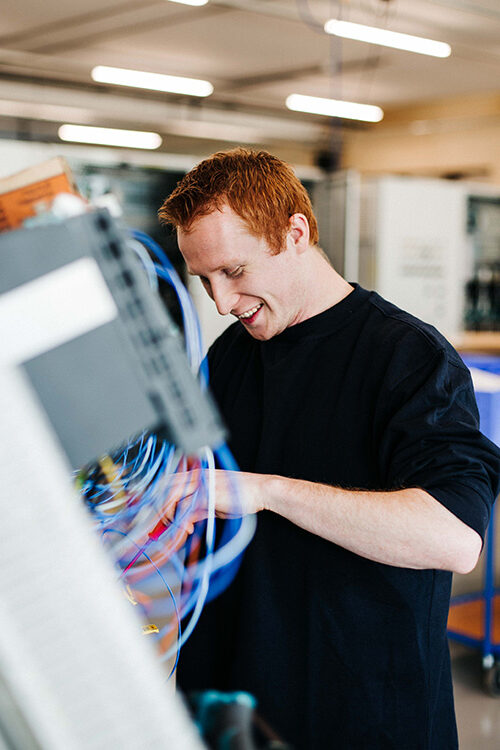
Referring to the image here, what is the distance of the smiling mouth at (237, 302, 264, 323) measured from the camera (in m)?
1.17

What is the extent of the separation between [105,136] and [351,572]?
28.6ft

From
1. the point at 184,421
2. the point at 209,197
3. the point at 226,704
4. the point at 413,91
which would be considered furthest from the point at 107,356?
the point at 413,91

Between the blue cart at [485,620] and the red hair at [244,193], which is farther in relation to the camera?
the blue cart at [485,620]

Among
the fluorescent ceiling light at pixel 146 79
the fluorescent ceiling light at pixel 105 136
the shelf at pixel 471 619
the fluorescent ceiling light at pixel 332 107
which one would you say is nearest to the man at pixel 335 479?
the shelf at pixel 471 619

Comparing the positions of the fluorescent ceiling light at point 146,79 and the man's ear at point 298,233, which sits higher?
the man's ear at point 298,233

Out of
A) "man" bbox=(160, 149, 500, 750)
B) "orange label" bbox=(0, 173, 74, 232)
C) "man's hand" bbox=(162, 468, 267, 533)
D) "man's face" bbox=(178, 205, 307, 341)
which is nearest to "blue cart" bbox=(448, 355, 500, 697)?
"man" bbox=(160, 149, 500, 750)

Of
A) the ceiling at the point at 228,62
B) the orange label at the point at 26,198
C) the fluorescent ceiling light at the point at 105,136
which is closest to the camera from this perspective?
the orange label at the point at 26,198

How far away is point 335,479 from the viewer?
1127 mm

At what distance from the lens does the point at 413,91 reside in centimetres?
912

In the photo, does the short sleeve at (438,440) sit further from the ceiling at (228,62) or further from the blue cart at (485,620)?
the ceiling at (228,62)

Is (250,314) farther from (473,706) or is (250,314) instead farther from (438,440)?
(473,706)

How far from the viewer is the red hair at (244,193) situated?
1049 millimetres

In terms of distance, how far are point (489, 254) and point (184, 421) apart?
19.6 ft

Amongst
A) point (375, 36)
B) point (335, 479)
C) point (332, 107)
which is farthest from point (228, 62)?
point (335, 479)
